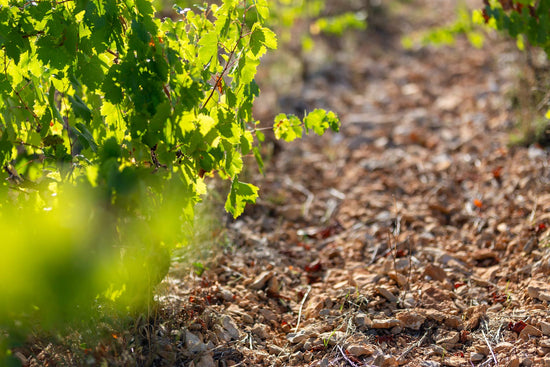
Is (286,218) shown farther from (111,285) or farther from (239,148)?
(111,285)

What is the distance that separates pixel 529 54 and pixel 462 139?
2.85 ft

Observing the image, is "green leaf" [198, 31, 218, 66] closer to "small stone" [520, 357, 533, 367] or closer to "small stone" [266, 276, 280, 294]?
"small stone" [266, 276, 280, 294]

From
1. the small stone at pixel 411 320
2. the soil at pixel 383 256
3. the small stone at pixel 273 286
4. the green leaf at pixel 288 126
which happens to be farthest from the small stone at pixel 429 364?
the green leaf at pixel 288 126

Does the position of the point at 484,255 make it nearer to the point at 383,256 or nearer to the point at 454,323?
the point at 383,256

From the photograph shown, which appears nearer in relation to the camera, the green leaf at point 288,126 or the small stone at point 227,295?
the green leaf at point 288,126

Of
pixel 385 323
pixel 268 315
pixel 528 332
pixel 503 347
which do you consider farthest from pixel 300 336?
pixel 528 332

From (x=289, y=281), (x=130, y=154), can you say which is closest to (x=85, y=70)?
(x=130, y=154)

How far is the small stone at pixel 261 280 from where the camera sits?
2828mm

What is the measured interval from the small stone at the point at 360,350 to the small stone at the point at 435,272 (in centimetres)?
74

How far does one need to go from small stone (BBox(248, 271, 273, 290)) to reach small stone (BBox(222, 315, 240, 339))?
1.22 ft

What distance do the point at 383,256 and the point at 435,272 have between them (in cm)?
37

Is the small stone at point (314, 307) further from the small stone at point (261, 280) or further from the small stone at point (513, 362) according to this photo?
the small stone at point (513, 362)

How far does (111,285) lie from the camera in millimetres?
2047

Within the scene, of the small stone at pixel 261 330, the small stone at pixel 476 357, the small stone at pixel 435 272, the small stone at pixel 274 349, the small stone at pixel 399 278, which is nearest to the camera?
the small stone at pixel 476 357
